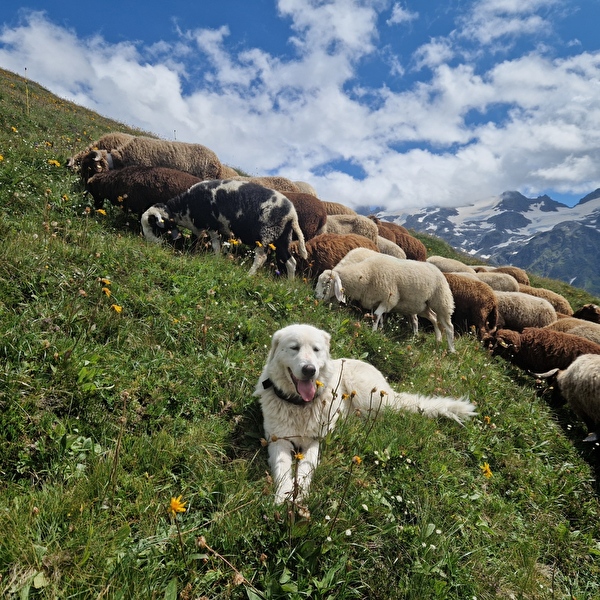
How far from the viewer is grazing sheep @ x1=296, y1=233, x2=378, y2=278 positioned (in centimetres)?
864

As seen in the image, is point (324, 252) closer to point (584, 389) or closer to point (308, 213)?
point (308, 213)

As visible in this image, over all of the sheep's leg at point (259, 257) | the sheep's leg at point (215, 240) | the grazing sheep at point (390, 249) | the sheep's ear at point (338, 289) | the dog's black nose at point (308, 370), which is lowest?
the dog's black nose at point (308, 370)

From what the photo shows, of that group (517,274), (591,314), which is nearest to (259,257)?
(591,314)

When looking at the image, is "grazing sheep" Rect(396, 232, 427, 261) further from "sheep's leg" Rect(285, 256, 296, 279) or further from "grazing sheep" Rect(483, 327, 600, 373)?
"sheep's leg" Rect(285, 256, 296, 279)

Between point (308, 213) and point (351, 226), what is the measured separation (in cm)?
229

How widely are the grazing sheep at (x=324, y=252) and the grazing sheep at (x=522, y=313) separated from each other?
4520 mm

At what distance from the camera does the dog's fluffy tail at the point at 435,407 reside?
4.31 meters

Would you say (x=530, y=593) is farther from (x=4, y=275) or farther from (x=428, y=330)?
(x=428, y=330)

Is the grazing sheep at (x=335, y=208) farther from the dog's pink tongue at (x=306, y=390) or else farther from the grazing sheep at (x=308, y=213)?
the dog's pink tongue at (x=306, y=390)

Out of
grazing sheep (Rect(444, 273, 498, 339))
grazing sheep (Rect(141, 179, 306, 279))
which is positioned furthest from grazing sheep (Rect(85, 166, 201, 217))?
grazing sheep (Rect(444, 273, 498, 339))

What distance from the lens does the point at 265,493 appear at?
2.55 meters

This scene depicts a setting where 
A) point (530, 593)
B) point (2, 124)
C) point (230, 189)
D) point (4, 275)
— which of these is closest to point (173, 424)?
point (4, 275)

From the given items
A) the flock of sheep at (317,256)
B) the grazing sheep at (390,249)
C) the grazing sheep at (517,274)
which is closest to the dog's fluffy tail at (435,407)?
the flock of sheep at (317,256)

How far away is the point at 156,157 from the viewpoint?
32.6 ft
